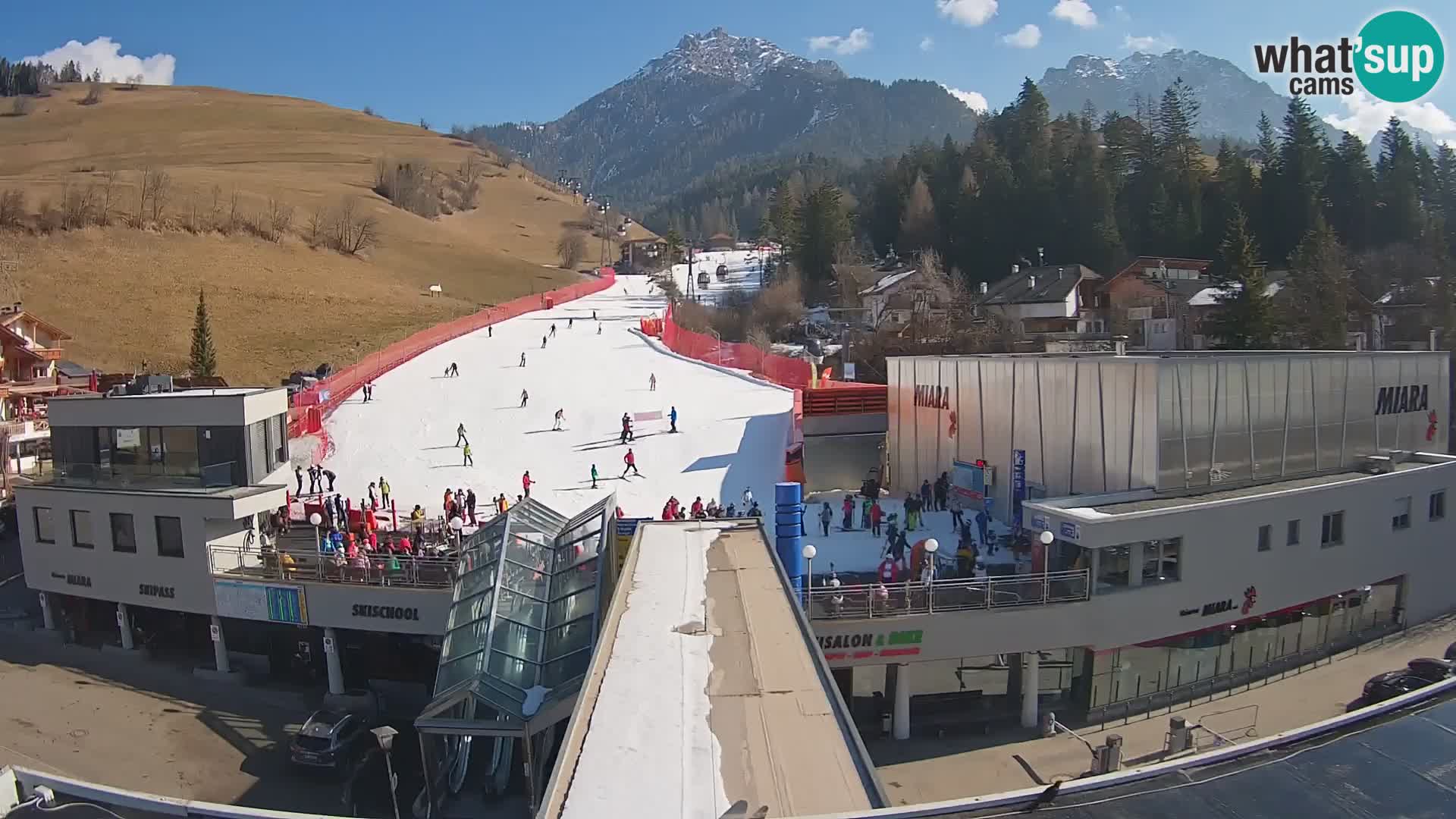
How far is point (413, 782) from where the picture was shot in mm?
16391

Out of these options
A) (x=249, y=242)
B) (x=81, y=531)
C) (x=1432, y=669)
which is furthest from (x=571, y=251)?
(x=1432, y=669)

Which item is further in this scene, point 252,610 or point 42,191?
point 42,191

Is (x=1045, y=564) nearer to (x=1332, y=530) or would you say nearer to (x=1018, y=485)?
(x=1018, y=485)

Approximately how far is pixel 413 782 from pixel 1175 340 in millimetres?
53919

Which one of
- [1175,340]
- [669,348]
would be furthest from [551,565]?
[1175,340]

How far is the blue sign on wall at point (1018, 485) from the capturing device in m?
22.1

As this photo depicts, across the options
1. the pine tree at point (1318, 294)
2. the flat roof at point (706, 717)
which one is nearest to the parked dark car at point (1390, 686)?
the flat roof at point (706, 717)

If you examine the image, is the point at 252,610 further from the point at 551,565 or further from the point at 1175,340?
the point at 1175,340

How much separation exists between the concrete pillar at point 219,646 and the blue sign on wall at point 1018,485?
18718 millimetres

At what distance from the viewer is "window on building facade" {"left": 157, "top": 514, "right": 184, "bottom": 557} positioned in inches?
842

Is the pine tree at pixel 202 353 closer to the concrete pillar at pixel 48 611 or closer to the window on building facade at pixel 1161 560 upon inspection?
the concrete pillar at pixel 48 611

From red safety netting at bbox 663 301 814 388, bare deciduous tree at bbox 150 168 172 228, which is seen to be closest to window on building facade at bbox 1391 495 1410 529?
red safety netting at bbox 663 301 814 388

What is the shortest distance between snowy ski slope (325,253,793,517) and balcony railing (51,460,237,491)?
608 cm

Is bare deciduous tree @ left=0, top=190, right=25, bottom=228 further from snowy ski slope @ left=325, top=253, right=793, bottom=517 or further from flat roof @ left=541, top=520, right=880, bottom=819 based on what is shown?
flat roof @ left=541, top=520, right=880, bottom=819
